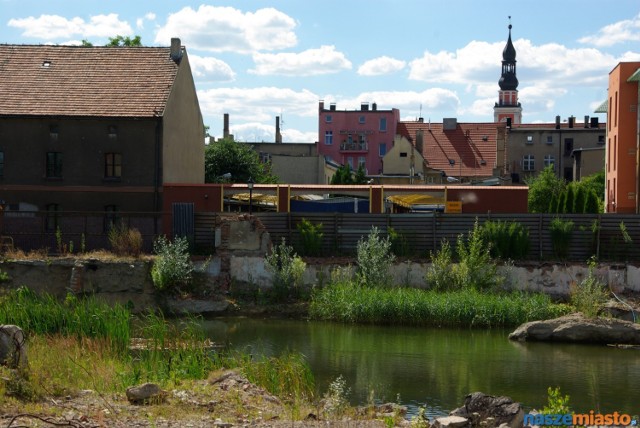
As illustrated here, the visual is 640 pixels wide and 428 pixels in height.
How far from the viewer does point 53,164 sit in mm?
42000

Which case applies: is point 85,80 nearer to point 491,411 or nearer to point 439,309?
point 439,309

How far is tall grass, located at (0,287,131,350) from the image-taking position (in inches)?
805

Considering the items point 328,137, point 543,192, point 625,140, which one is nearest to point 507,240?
point 625,140

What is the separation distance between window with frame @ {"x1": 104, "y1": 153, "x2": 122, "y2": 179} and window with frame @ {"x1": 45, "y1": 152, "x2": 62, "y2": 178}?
204 centimetres

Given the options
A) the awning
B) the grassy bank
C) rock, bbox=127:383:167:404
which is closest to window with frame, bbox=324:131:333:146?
the awning

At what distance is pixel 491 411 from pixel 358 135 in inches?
3461

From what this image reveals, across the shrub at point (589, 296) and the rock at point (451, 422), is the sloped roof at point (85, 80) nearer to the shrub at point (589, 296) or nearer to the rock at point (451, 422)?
the shrub at point (589, 296)

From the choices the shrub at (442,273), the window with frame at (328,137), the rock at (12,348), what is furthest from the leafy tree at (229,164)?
the rock at (12,348)

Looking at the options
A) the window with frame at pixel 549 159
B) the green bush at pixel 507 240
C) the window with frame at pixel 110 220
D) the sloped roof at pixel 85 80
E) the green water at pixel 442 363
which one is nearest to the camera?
the green water at pixel 442 363

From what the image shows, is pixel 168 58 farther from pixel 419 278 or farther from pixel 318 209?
pixel 419 278

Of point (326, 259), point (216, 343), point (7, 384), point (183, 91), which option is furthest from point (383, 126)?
point (7, 384)

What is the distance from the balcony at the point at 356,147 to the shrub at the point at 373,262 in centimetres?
6785

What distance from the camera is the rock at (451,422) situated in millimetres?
14087

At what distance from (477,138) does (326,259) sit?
60.1 meters
